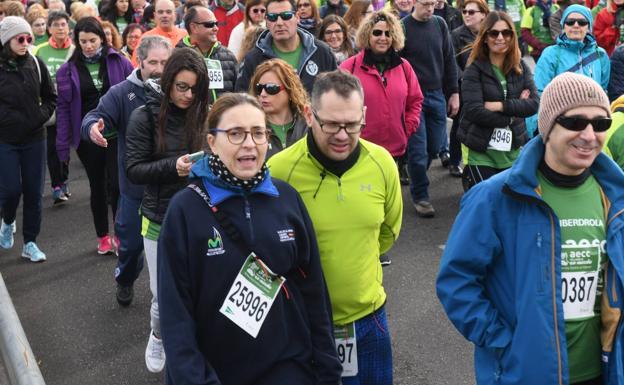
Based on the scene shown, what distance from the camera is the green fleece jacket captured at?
3.56m

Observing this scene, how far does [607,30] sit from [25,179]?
698 centimetres

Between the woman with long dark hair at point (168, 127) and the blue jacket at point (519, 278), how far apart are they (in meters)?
2.10

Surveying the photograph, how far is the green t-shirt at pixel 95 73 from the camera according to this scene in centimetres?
738

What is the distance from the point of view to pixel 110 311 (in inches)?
249

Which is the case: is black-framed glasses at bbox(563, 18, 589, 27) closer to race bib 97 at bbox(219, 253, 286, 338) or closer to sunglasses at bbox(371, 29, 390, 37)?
sunglasses at bbox(371, 29, 390, 37)

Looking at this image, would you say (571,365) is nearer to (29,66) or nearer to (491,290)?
(491,290)

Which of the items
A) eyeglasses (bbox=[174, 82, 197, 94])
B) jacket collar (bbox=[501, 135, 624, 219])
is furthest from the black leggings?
jacket collar (bbox=[501, 135, 624, 219])

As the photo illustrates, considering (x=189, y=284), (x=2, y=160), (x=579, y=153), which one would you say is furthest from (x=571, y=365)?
(x=2, y=160)

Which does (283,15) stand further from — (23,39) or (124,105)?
(23,39)

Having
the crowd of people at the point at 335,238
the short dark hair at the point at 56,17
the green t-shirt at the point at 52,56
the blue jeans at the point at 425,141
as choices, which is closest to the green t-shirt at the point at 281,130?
the crowd of people at the point at 335,238

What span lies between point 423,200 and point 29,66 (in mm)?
3819

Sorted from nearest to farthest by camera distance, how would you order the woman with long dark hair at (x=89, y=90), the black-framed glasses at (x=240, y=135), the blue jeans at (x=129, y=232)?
the black-framed glasses at (x=240, y=135) < the blue jeans at (x=129, y=232) < the woman with long dark hair at (x=89, y=90)

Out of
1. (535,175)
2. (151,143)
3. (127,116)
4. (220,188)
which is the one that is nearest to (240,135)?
(220,188)

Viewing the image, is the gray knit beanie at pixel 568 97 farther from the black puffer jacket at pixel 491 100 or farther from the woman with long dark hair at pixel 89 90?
the woman with long dark hair at pixel 89 90
